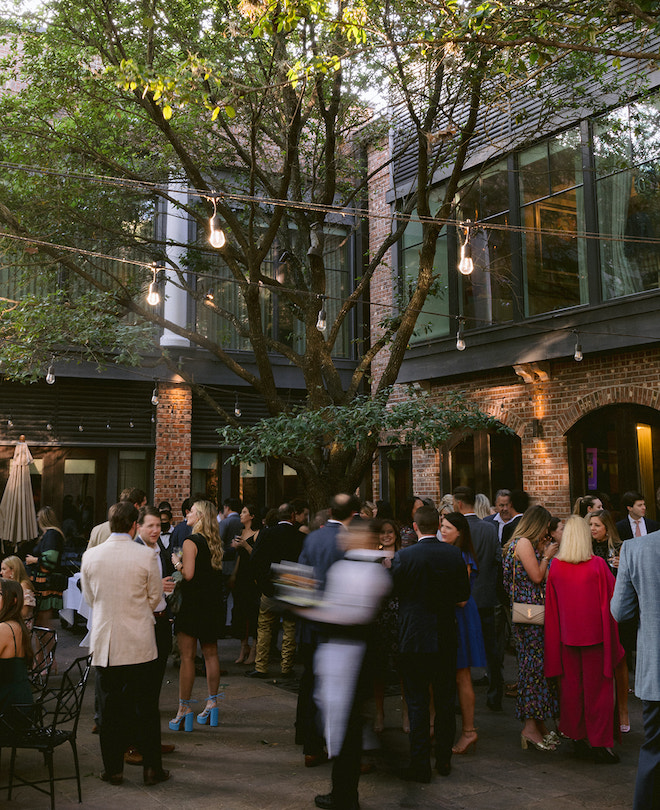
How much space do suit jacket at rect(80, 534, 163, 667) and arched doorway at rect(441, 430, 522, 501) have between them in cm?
902

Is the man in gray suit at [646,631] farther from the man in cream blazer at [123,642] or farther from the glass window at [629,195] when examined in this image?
the glass window at [629,195]

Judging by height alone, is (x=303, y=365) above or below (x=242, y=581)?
above

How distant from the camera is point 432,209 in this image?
48.4 ft

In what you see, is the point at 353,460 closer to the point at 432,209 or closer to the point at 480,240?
the point at 480,240

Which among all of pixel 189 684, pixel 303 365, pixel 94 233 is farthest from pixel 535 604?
pixel 94 233

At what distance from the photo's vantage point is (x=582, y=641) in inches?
230

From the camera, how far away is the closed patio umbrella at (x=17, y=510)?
12.1 meters

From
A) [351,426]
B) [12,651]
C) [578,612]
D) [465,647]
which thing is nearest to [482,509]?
[351,426]

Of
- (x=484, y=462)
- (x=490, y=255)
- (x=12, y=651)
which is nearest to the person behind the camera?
(x=12, y=651)

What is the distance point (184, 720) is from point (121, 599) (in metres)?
2.07

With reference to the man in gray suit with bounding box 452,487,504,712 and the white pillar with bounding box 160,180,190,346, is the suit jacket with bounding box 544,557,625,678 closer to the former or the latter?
the man in gray suit with bounding box 452,487,504,712

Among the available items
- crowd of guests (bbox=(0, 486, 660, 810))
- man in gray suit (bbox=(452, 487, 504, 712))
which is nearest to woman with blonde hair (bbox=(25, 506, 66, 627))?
crowd of guests (bbox=(0, 486, 660, 810))

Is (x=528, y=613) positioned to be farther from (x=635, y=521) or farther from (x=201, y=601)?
(x=635, y=521)

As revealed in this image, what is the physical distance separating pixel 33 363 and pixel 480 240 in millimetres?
7965
